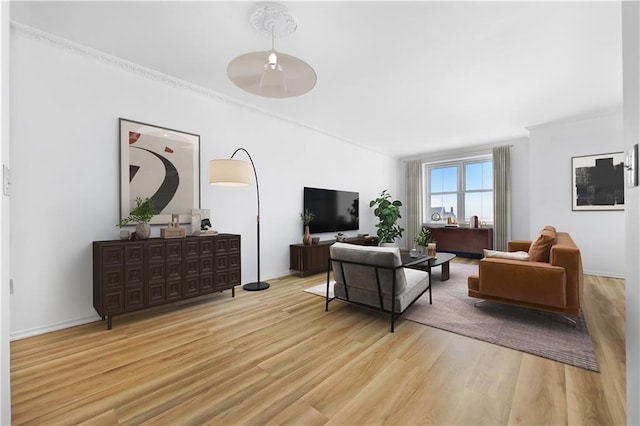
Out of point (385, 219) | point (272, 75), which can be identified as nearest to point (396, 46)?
point (272, 75)

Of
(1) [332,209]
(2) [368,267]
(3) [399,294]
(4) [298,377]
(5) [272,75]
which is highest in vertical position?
(5) [272,75]

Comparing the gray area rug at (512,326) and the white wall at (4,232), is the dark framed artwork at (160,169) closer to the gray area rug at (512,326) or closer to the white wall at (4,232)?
the gray area rug at (512,326)

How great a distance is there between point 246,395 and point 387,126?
4.71 metres

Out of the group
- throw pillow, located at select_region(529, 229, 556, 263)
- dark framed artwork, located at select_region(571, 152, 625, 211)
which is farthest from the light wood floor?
dark framed artwork, located at select_region(571, 152, 625, 211)

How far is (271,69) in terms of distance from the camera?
6.56ft

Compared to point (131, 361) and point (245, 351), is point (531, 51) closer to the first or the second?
point (245, 351)

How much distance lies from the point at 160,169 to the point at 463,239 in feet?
20.6

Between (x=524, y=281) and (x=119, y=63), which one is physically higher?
(x=119, y=63)

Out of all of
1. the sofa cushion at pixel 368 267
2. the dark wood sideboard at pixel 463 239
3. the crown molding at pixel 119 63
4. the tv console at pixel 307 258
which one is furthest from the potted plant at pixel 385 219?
the sofa cushion at pixel 368 267

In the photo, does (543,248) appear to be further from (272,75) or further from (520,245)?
(272,75)

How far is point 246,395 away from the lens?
1.67 m

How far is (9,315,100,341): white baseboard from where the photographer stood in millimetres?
2395

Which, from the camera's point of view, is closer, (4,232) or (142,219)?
(4,232)

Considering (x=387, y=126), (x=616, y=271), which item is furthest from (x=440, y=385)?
(x=616, y=271)
